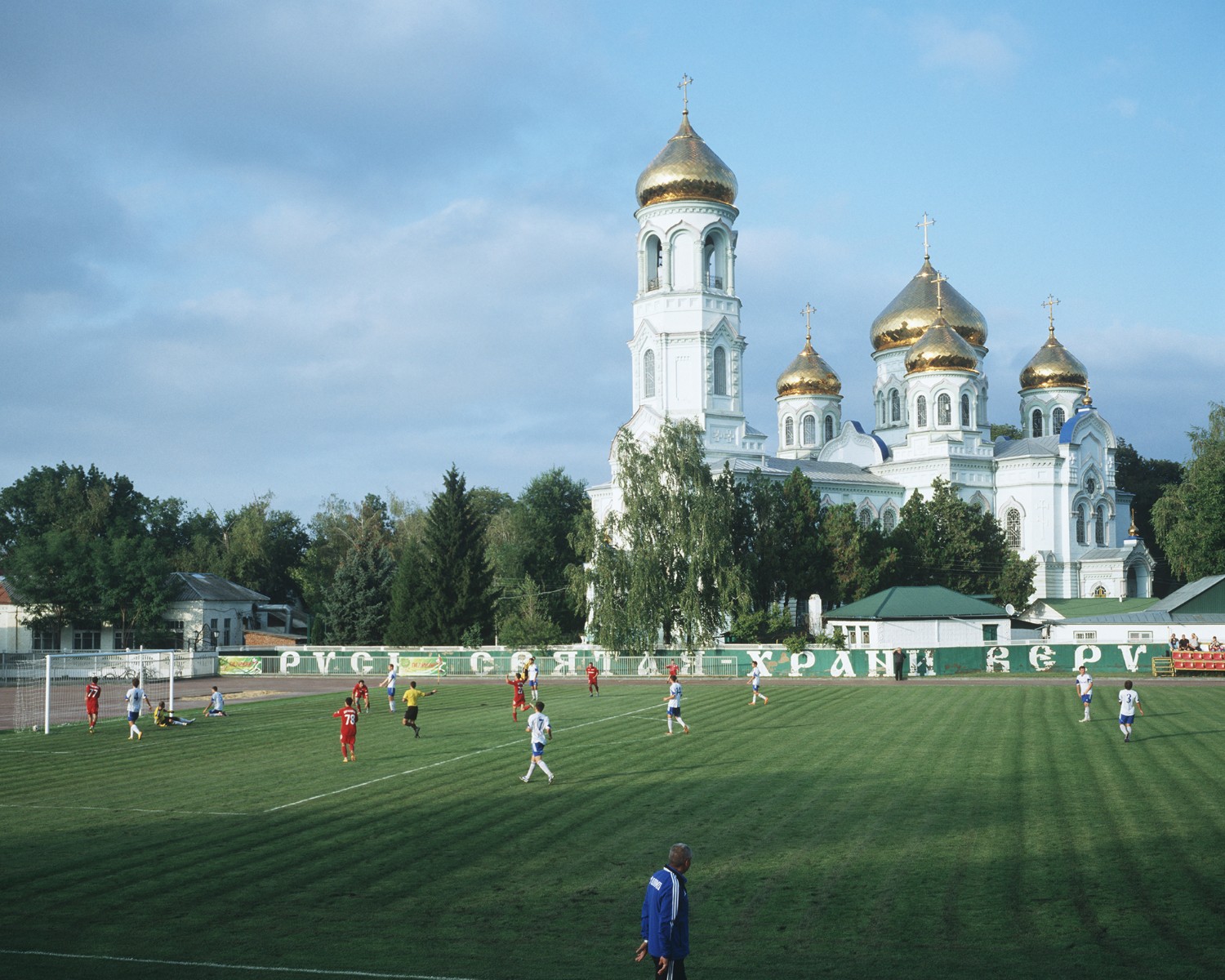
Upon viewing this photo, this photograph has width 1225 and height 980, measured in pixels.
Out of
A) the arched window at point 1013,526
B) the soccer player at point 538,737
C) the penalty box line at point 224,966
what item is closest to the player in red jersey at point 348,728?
the soccer player at point 538,737

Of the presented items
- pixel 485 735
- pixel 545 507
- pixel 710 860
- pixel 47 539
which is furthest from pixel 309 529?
pixel 710 860

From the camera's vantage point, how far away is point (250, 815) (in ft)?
67.2

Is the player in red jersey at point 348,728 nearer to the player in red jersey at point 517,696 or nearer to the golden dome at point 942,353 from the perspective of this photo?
the player in red jersey at point 517,696

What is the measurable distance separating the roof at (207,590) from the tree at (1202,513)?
61589 mm

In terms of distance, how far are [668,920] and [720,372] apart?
65839 mm

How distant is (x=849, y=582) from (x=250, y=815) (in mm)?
49803

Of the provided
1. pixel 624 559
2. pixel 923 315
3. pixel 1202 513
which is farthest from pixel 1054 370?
pixel 624 559

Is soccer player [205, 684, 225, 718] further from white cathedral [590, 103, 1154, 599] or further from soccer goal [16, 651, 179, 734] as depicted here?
white cathedral [590, 103, 1154, 599]

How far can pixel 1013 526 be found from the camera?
88250 mm

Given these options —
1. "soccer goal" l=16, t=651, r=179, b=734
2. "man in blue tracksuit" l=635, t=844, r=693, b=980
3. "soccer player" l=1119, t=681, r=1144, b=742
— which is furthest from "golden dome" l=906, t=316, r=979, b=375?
"man in blue tracksuit" l=635, t=844, r=693, b=980

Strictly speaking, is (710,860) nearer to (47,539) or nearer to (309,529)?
(47,539)

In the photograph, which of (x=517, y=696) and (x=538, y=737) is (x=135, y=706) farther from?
(x=538, y=737)

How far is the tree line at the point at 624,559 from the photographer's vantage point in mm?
58406

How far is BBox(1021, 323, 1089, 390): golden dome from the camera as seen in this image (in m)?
99.0
